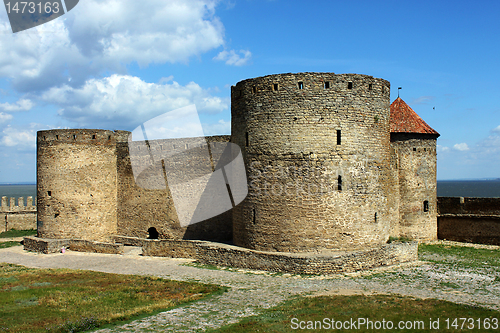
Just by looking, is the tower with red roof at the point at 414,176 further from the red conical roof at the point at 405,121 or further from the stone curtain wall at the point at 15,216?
the stone curtain wall at the point at 15,216

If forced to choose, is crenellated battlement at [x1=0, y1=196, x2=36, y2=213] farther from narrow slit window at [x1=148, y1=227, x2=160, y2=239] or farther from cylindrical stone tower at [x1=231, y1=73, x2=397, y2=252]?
cylindrical stone tower at [x1=231, y1=73, x2=397, y2=252]

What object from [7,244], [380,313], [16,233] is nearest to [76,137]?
[7,244]

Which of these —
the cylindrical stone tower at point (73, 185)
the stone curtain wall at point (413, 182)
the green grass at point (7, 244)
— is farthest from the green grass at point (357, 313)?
the green grass at point (7, 244)

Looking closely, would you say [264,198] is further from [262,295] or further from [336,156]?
[262,295]

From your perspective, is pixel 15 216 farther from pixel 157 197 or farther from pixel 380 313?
pixel 380 313

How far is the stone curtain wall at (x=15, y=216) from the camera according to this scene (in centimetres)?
3216

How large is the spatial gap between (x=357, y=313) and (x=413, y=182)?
12644 millimetres

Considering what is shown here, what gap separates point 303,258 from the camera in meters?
15.4

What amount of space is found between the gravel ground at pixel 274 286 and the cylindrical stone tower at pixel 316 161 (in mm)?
1856

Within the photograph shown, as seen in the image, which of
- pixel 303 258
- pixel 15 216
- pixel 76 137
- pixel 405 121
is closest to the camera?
pixel 303 258

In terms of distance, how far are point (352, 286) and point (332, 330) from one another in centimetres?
424

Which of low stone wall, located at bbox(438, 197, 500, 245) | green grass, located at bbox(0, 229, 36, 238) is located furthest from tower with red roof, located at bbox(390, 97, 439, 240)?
green grass, located at bbox(0, 229, 36, 238)

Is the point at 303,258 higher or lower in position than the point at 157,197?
lower

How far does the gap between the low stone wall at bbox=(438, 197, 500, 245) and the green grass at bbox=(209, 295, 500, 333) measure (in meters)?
12.3
